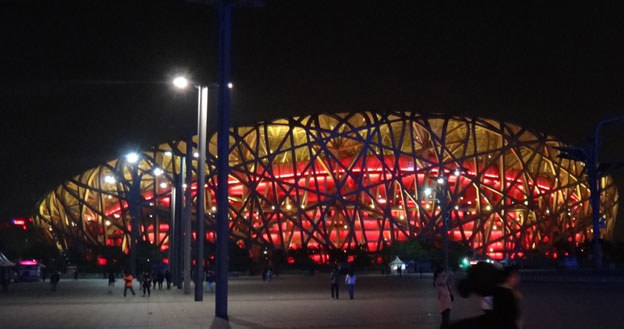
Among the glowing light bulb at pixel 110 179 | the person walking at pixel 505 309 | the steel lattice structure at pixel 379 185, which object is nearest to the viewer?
the person walking at pixel 505 309

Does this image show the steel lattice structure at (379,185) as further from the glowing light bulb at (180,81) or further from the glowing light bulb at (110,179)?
the glowing light bulb at (180,81)

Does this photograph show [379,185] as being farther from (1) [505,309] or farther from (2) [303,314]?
(1) [505,309]

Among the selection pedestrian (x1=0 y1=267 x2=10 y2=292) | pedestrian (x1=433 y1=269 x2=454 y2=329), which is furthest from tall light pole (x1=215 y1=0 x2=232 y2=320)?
pedestrian (x1=0 y1=267 x2=10 y2=292)

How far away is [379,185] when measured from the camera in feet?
307

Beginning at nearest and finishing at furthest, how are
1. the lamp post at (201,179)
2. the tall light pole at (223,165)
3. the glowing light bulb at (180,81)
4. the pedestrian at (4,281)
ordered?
the tall light pole at (223,165) → the glowing light bulb at (180,81) → the lamp post at (201,179) → the pedestrian at (4,281)

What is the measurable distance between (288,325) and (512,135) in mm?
78895

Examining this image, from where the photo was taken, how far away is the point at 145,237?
96.9m

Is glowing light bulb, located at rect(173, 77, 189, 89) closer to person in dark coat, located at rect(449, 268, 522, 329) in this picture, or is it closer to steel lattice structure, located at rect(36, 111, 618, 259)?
person in dark coat, located at rect(449, 268, 522, 329)

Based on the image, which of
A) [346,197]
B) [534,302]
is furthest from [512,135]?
[534,302]

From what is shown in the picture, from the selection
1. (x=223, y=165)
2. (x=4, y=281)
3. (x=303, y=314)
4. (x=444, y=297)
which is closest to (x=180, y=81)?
(x=223, y=165)

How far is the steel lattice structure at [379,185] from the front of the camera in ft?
301

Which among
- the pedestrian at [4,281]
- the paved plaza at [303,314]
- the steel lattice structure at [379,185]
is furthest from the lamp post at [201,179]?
the steel lattice structure at [379,185]

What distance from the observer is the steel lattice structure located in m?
91.7

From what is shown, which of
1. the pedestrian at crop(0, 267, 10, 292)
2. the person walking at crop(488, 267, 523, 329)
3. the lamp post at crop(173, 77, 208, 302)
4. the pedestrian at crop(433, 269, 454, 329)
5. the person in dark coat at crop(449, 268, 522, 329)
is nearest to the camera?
the person in dark coat at crop(449, 268, 522, 329)
